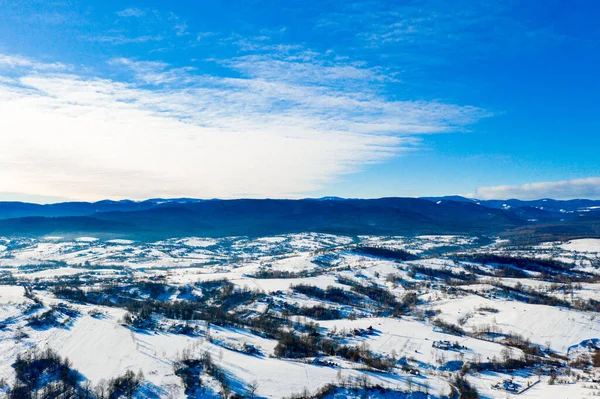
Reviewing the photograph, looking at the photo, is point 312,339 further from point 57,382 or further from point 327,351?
point 57,382

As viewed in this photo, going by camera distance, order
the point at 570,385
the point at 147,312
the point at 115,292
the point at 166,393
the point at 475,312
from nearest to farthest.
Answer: the point at 166,393 → the point at 570,385 → the point at 147,312 → the point at 475,312 → the point at 115,292

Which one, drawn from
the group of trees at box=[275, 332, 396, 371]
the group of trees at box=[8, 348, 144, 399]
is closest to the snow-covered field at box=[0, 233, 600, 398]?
the group of trees at box=[275, 332, 396, 371]

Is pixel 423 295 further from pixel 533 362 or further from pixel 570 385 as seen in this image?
pixel 570 385

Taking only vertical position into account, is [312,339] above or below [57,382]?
below

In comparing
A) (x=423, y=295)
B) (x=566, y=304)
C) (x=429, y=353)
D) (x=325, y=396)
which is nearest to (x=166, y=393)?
(x=325, y=396)

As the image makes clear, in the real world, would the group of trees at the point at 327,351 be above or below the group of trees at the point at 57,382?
below

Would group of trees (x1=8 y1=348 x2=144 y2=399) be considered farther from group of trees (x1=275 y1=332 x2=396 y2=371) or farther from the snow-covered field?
group of trees (x1=275 y1=332 x2=396 y2=371)

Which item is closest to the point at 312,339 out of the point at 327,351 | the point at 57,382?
the point at 327,351

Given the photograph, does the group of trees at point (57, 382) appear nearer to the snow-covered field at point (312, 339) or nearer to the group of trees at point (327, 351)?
the snow-covered field at point (312, 339)

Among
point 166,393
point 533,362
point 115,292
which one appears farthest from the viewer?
point 115,292

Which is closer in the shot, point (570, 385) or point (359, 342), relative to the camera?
point (570, 385)

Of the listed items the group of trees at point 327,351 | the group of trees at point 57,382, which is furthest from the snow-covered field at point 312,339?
the group of trees at point 57,382
